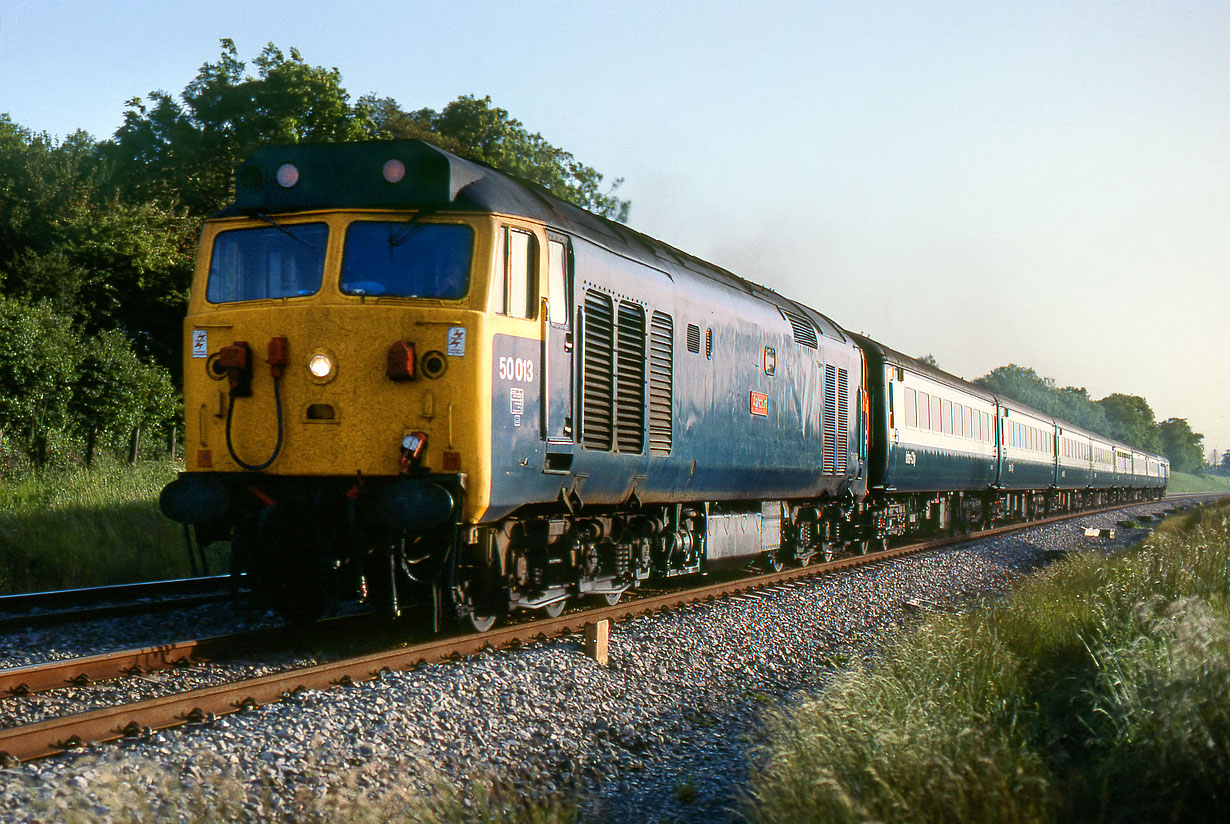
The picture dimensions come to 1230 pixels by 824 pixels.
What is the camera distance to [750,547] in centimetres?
1127

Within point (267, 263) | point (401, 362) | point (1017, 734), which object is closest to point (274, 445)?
point (401, 362)

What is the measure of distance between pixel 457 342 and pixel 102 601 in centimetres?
478

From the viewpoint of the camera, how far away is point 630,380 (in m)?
8.43

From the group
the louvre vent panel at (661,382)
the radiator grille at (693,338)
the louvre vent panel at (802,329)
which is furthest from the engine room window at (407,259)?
the louvre vent panel at (802,329)

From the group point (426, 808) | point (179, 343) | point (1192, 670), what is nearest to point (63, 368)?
point (179, 343)

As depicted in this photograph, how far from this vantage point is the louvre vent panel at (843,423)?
13609 millimetres

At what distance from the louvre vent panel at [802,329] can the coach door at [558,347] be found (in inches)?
193

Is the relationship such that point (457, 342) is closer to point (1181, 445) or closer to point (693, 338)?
point (693, 338)

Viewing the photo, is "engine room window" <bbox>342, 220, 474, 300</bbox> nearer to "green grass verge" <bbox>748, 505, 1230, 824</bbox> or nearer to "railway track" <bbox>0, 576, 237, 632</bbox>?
"railway track" <bbox>0, 576, 237, 632</bbox>

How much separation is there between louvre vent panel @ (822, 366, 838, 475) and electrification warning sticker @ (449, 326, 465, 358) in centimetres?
718

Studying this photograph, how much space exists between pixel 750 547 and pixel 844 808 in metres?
7.82

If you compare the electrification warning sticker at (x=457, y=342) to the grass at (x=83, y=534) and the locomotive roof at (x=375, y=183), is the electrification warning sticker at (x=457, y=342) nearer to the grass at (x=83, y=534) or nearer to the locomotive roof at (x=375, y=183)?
the locomotive roof at (x=375, y=183)

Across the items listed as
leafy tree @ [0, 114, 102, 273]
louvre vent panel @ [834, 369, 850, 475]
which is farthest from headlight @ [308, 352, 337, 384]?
leafy tree @ [0, 114, 102, 273]

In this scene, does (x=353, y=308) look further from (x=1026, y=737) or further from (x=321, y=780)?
(x=1026, y=737)
